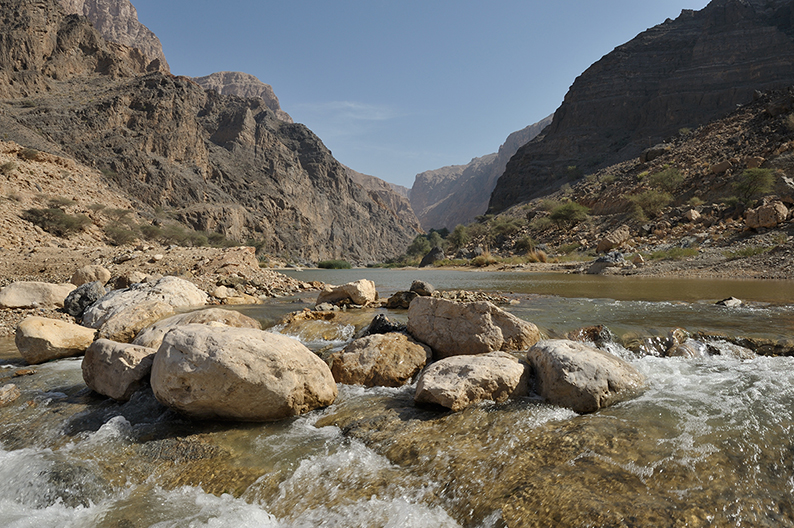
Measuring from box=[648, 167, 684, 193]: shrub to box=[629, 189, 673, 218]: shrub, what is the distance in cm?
203

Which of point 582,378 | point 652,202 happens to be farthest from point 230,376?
point 652,202

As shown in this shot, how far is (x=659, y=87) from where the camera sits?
7856cm

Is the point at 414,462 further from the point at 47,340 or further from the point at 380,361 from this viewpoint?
the point at 47,340

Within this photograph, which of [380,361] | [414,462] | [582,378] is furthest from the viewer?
[380,361]

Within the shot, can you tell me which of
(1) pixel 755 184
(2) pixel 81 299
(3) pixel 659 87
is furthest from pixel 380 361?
(3) pixel 659 87

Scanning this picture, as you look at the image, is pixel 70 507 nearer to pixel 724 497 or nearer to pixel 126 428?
pixel 126 428

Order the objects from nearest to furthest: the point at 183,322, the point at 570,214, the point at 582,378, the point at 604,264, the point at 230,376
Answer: the point at 230,376
the point at 582,378
the point at 183,322
the point at 604,264
the point at 570,214

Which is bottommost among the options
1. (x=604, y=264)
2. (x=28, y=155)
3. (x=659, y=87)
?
(x=604, y=264)

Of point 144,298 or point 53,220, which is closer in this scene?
point 144,298

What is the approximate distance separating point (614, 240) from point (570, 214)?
10096 millimetres

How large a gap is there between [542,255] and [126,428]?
29498 mm

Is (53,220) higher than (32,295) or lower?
higher

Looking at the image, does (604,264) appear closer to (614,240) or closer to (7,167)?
(614,240)

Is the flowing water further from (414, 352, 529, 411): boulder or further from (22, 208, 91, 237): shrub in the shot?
(22, 208, 91, 237): shrub
